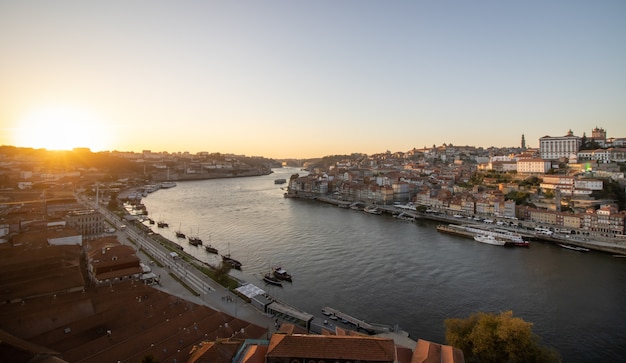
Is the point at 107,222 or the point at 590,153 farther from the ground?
the point at 590,153

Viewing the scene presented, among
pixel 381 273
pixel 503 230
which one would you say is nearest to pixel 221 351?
pixel 381 273

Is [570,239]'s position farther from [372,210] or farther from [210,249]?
[210,249]

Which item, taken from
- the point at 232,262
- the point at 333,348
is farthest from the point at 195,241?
the point at 333,348

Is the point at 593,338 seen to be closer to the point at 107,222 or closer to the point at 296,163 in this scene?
the point at 107,222

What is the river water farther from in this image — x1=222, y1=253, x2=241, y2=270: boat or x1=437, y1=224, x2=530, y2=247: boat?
x1=437, y1=224, x2=530, y2=247: boat

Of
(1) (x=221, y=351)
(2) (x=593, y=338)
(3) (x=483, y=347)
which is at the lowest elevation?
(2) (x=593, y=338)

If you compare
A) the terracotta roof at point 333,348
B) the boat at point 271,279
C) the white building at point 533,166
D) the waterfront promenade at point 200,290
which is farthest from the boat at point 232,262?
the white building at point 533,166

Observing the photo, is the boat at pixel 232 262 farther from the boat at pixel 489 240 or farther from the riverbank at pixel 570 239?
the riverbank at pixel 570 239
